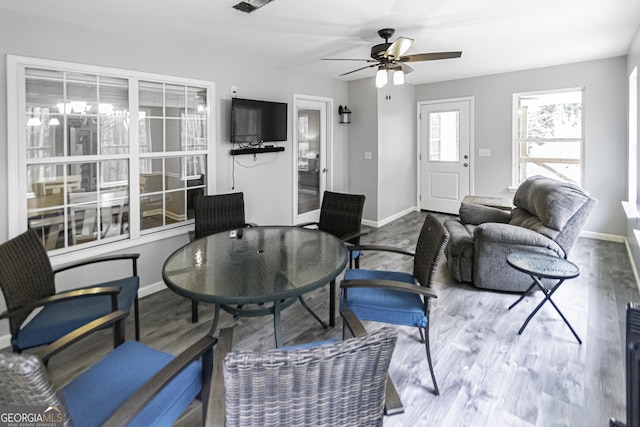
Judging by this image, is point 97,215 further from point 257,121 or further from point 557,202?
point 557,202

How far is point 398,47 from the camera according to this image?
10.3 feet

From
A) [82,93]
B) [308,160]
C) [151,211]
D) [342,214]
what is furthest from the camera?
[308,160]

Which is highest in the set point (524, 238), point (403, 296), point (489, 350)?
point (524, 238)

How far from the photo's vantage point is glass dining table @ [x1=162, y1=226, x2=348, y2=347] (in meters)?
1.91

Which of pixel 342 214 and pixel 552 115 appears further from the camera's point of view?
pixel 552 115

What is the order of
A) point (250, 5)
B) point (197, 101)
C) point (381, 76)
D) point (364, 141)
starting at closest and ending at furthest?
point (250, 5), point (381, 76), point (197, 101), point (364, 141)

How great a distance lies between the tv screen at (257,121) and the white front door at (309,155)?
0.51 m

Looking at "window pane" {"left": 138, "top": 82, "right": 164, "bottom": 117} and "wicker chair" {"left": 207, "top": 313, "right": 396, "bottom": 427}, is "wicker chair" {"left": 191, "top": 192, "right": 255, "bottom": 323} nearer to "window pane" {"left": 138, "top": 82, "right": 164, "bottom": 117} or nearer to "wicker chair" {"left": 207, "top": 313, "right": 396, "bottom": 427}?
"window pane" {"left": 138, "top": 82, "right": 164, "bottom": 117}

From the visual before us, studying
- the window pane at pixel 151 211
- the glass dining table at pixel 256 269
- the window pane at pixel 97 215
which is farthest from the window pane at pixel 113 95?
the glass dining table at pixel 256 269

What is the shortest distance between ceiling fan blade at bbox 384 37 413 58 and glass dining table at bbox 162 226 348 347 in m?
1.71

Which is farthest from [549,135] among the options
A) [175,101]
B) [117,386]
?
[117,386]

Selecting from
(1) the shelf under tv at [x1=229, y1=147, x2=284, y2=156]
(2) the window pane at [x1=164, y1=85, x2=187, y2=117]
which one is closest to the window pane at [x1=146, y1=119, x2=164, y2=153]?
(2) the window pane at [x1=164, y1=85, x2=187, y2=117]

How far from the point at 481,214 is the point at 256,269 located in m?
3.30

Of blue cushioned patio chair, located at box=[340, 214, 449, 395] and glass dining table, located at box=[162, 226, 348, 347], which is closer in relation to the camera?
glass dining table, located at box=[162, 226, 348, 347]
